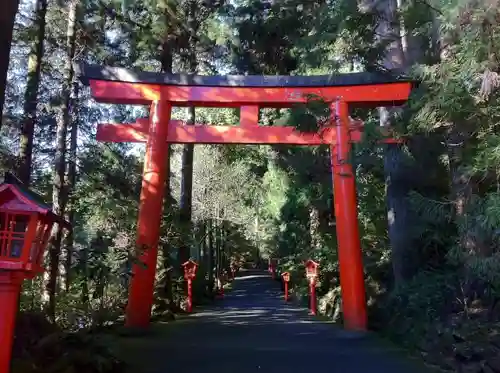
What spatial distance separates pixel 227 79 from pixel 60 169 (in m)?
3.61

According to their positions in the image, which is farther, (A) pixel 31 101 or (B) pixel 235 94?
(B) pixel 235 94

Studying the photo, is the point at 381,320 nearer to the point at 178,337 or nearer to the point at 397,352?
the point at 397,352

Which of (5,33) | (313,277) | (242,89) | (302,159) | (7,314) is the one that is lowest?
(7,314)

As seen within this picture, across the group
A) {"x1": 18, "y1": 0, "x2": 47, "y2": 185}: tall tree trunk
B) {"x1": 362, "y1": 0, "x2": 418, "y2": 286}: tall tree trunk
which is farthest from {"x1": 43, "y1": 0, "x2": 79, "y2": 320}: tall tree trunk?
{"x1": 362, "y1": 0, "x2": 418, "y2": 286}: tall tree trunk

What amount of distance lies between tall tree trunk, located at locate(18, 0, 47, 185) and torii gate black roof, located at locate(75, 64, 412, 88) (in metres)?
1.44

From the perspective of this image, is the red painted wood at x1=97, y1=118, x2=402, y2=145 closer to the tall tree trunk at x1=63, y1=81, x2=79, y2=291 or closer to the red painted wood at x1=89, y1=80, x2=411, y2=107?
the red painted wood at x1=89, y1=80, x2=411, y2=107

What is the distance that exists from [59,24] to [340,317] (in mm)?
9393

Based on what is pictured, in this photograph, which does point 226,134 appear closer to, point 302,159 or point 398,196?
point 398,196

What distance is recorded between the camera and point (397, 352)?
7.40 metres

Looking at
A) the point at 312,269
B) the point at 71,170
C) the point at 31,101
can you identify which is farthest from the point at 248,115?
the point at 312,269

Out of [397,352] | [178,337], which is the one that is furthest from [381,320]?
[178,337]

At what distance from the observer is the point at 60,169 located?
8.65m

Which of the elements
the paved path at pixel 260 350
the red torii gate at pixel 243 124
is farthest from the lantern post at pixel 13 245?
the red torii gate at pixel 243 124

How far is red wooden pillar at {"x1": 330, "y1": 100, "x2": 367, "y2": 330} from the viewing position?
957cm
